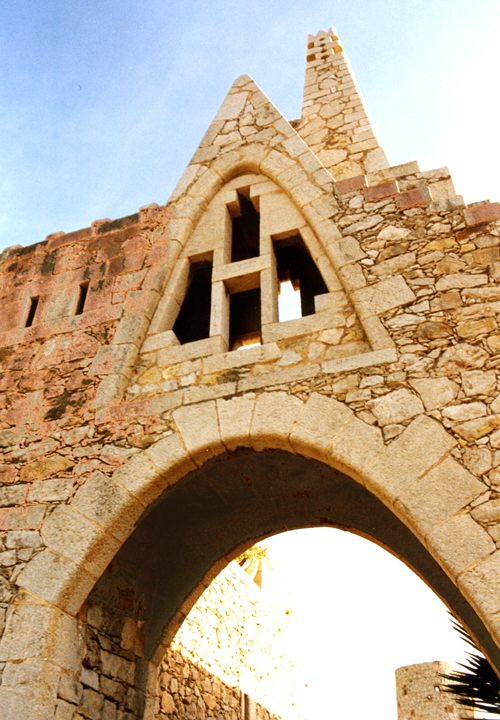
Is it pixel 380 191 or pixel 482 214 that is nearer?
pixel 482 214

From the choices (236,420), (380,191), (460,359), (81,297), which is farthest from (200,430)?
(380,191)

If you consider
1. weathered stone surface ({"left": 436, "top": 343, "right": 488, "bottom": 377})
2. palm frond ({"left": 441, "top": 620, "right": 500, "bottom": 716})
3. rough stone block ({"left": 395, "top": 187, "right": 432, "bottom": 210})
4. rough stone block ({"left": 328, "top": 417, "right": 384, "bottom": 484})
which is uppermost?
rough stone block ({"left": 395, "top": 187, "right": 432, "bottom": 210})

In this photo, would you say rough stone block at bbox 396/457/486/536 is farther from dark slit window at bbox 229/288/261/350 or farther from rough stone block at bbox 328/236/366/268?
dark slit window at bbox 229/288/261/350

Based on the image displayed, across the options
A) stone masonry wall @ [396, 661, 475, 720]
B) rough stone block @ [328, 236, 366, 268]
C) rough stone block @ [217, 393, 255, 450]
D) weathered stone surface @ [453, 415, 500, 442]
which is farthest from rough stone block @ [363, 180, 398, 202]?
stone masonry wall @ [396, 661, 475, 720]

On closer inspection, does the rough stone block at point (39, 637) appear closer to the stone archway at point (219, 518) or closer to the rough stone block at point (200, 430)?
the stone archway at point (219, 518)

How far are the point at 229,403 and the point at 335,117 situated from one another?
3797 millimetres

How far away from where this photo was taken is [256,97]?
6133 mm

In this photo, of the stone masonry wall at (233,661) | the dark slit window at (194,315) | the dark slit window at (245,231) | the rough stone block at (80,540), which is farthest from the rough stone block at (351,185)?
the stone masonry wall at (233,661)

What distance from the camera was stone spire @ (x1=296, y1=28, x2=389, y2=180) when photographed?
19.6ft

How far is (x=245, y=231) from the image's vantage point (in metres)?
Answer: 6.25

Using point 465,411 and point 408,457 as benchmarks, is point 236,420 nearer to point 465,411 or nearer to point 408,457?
point 408,457

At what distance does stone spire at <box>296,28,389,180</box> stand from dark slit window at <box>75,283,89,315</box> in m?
2.68

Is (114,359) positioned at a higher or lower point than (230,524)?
higher

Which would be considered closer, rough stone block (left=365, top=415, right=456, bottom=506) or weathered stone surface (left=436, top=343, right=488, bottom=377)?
rough stone block (left=365, top=415, right=456, bottom=506)
